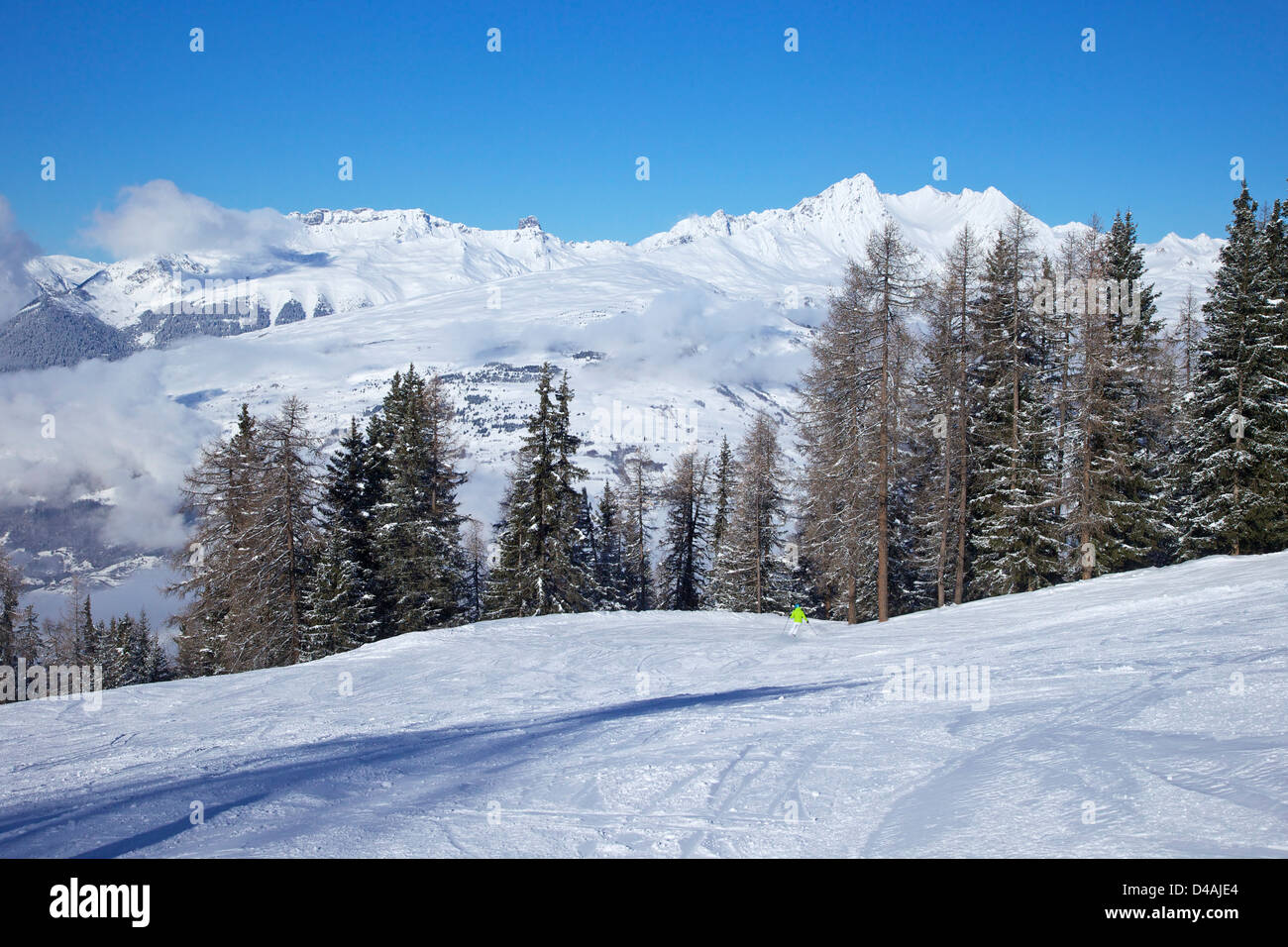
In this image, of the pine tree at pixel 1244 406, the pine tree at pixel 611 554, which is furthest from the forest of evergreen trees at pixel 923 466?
the pine tree at pixel 611 554

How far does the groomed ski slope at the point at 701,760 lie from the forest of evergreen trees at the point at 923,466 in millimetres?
11656

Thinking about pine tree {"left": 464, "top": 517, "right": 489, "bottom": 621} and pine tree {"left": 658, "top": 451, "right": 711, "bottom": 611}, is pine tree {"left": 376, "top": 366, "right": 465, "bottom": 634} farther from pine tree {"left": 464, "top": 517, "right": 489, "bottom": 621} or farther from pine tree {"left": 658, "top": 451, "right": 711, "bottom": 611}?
pine tree {"left": 658, "top": 451, "right": 711, "bottom": 611}

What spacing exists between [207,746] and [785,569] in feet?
106

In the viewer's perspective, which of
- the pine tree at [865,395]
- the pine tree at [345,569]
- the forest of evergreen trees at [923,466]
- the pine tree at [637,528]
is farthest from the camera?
the pine tree at [637,528]

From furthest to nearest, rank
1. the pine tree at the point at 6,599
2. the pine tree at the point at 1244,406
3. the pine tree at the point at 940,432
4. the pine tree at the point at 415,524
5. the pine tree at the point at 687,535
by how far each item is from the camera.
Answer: the pine tree at the point at 687,535, the pine tree at the point at 415,524, the pine tree at the point at 6,599, the pine tree at the point at 940,432, the pine tree at the point at 1244,406

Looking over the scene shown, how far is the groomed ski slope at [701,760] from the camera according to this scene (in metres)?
5.25

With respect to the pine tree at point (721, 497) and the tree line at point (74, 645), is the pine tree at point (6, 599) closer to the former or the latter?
the tree line at point (74, 645)

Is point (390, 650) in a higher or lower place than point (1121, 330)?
lower
